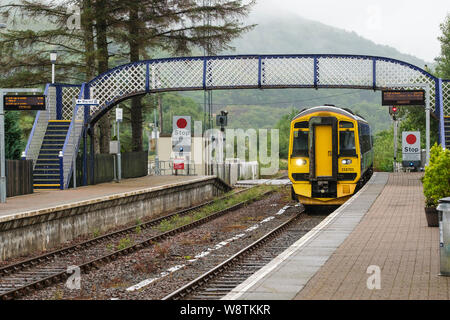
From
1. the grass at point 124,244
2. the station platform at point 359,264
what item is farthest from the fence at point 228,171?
the station platform at point 359,264

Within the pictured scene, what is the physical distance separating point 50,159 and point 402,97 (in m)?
13.1

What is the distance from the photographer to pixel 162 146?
1834 inches

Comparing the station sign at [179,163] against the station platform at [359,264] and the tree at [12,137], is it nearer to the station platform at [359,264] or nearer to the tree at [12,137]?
the tree at [12,137]

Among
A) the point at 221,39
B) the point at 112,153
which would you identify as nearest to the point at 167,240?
the point at 112,153

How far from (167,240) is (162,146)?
1127 inches

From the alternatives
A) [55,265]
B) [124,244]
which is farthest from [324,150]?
[55,265]

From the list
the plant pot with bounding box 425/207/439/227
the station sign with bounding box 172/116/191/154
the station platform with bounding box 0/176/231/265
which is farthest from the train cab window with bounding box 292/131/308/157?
the plant pot with bounding box 425/207/439/227

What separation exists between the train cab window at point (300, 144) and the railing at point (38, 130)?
9.67 meters

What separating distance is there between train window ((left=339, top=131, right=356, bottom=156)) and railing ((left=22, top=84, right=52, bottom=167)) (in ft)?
36.6

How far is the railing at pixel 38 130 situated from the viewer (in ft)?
87.9

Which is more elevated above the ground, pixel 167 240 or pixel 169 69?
pixel 169 69

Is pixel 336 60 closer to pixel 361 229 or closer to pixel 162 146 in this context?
pixel 361 229

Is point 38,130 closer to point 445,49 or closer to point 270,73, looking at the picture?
point 270,73

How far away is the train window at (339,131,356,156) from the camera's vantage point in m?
23.6
